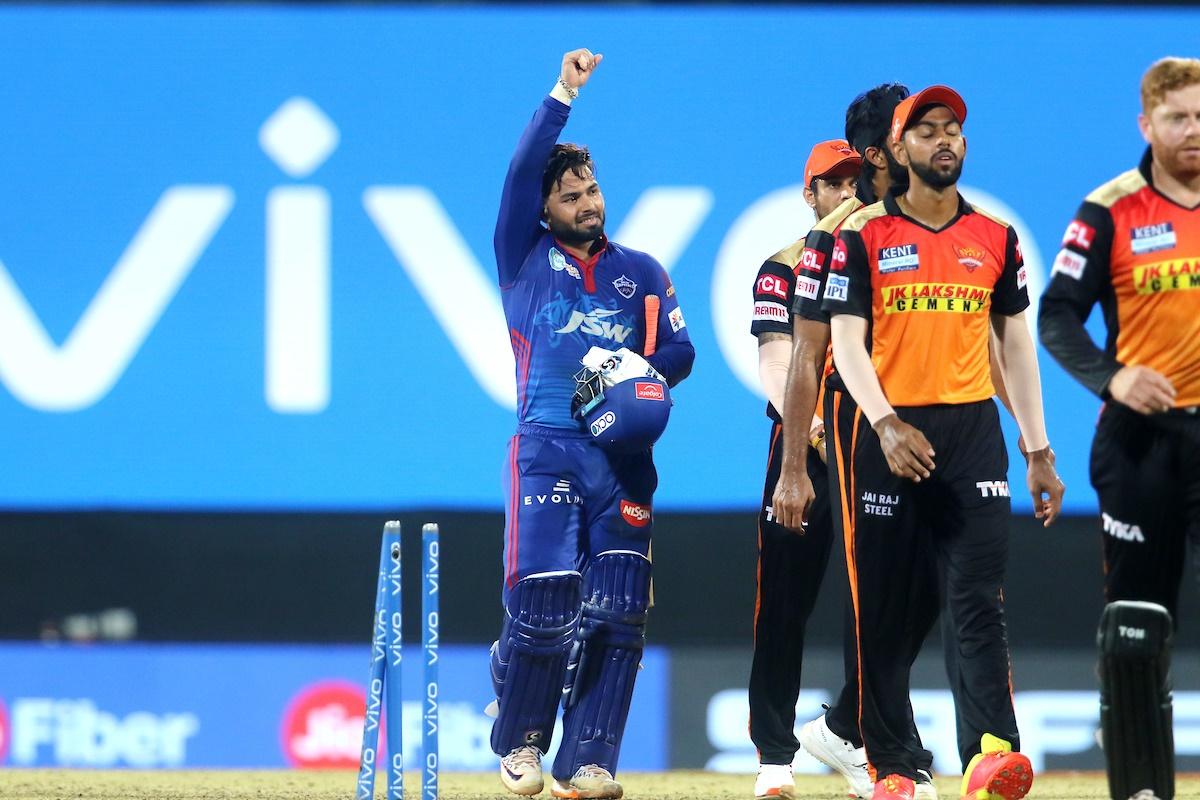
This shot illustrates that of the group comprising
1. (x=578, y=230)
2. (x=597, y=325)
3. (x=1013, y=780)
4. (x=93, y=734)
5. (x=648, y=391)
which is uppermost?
(x=578, y=230)

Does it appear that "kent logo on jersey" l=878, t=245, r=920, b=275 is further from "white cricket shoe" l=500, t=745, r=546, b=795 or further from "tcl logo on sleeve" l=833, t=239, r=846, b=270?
"white cricket shoe" l=500, t=745, r=546, b=795

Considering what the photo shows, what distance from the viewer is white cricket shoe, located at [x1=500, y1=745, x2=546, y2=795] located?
5578 millimetres

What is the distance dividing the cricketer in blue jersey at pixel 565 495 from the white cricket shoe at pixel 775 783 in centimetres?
49

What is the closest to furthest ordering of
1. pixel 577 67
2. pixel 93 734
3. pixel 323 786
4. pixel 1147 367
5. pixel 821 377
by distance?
pixel 1147 367
pixel 821 377
pixel 577 67
pixel 323 786
pixel 93 734

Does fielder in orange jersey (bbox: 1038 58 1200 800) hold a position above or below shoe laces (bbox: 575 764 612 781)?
above

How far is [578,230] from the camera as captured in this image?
19.2 ft

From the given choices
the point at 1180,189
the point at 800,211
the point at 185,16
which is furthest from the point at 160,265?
the point at 1180,189

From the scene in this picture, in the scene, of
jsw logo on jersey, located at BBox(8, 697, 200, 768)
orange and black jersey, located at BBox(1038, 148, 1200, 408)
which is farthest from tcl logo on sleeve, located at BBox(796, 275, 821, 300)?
jsw logo on jersey, located at BBox(8, 697, 200, 768)

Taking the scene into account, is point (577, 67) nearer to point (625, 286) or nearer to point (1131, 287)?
point (625, 286)

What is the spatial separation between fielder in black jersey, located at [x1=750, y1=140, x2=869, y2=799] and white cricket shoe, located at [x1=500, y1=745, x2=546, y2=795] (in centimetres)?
73

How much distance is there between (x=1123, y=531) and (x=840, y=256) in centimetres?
110

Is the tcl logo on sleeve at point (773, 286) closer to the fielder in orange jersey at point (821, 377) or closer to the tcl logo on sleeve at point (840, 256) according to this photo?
the fielder in orange jersey at point (821, 377)

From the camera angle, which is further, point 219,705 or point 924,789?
point 219,705

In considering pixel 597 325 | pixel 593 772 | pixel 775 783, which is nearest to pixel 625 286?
pixel 597 325
